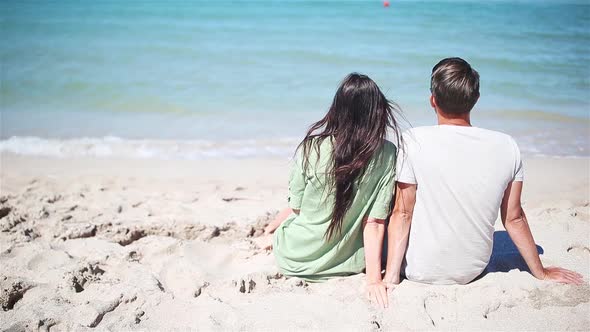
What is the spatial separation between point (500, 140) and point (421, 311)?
0.92m

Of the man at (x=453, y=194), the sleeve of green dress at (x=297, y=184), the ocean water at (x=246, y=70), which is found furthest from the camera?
the ocean water at (x=246, y=70)

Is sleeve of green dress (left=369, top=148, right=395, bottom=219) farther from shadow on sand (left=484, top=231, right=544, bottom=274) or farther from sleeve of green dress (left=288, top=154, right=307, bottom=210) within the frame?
shadow on sand (left=484, top=231, right=544, bottom=274)

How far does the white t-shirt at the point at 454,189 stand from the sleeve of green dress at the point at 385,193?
5cm

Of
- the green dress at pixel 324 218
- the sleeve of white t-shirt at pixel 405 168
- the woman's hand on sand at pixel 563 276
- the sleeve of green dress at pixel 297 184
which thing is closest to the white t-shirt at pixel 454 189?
the sleeve of white t-shirt at pixel 405 168

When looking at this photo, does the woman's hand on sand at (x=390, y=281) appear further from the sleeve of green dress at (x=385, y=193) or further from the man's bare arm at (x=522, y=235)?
the man's bare arm at (x=522, y=235)

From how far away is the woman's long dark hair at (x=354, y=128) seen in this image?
2.41m

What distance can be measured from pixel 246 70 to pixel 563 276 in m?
7.58

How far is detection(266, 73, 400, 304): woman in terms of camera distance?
2.45m

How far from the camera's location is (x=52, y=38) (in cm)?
1170

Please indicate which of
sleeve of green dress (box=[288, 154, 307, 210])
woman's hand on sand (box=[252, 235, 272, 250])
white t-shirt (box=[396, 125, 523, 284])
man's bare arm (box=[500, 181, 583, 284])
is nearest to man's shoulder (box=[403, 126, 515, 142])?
white t-shirt (box=[396, 125, 523, 284])

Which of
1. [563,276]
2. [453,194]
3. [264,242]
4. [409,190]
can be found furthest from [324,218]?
[563,276]

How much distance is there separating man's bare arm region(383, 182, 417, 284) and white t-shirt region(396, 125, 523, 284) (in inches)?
1.3

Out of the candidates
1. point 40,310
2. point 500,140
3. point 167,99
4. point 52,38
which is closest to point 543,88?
point 167,99

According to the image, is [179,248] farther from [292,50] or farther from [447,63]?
[292,50]
